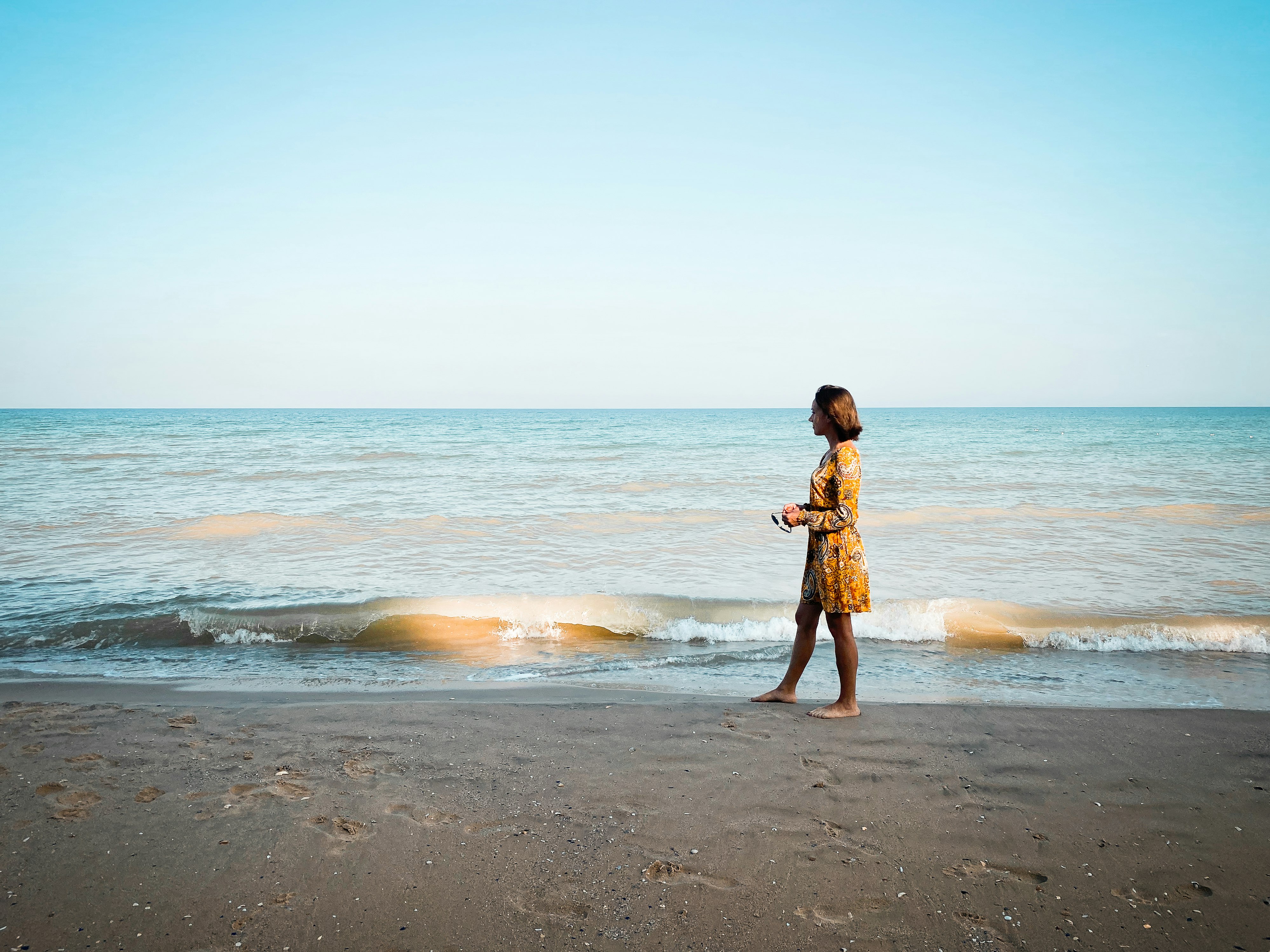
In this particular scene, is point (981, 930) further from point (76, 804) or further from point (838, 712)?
point (76, 804)

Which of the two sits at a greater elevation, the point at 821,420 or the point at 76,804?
the point at 821,420

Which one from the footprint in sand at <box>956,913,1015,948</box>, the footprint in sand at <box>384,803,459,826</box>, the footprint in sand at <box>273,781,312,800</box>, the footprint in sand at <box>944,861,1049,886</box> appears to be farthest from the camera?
the footprint in sand at <box>273,781,312,800</box>

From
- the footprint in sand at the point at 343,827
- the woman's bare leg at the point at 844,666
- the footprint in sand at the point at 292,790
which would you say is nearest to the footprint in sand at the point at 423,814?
the footprint in sand at the point at 343,827

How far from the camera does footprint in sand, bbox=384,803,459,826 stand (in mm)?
3023

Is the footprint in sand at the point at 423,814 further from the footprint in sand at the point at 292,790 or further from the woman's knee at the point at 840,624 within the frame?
the woman's knee at the point at 840,624

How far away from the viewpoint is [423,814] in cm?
309

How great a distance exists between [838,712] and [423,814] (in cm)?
241

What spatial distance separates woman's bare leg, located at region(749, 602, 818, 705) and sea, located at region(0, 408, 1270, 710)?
1.76 ft

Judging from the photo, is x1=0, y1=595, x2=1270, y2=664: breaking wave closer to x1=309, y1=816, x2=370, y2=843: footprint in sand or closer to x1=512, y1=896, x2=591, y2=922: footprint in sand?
x1=309, y1=816, x2=370, y2=843: footprint in sand

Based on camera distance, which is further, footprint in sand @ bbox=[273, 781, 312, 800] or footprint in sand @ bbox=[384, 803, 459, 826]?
footprint in sand @ bbox=[273, 781, 312, 800]

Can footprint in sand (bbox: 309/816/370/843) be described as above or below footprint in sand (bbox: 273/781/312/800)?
above

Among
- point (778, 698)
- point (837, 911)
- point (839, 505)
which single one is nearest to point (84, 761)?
point (837, 911)

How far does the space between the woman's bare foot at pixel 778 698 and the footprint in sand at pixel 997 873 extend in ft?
6.06

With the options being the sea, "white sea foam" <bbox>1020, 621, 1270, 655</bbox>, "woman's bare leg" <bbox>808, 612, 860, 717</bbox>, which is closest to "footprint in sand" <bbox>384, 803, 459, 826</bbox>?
the sea
